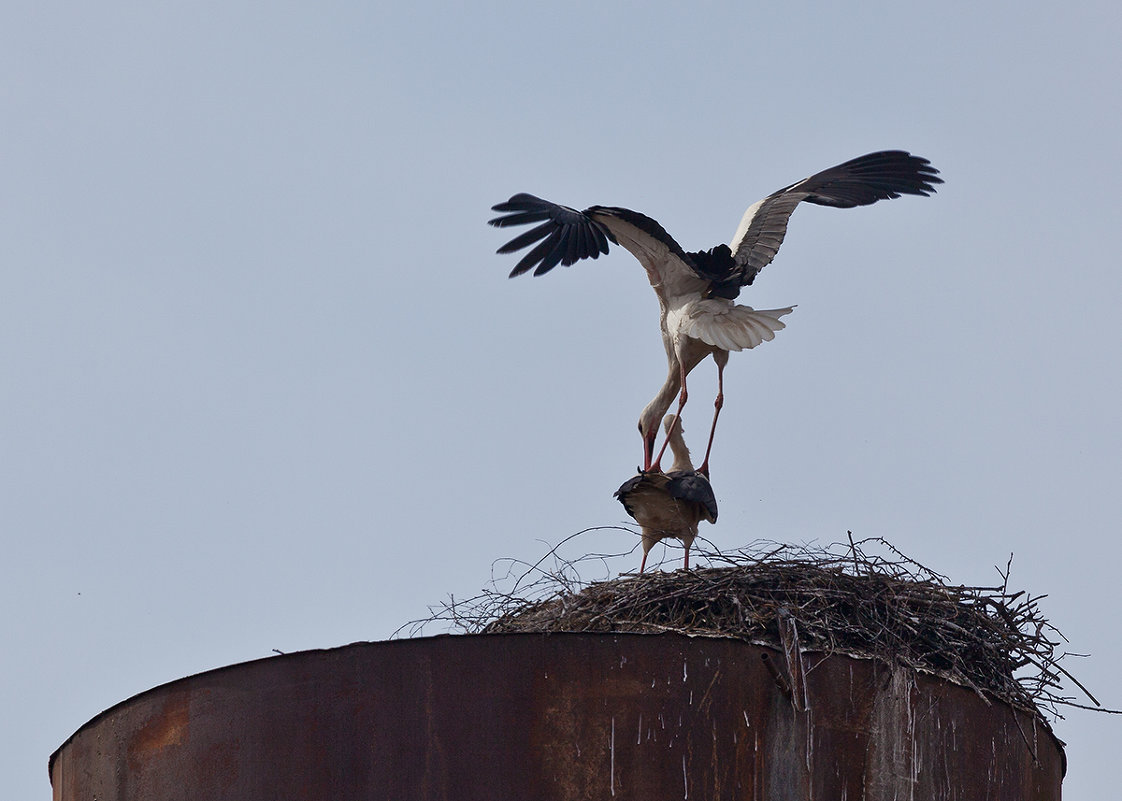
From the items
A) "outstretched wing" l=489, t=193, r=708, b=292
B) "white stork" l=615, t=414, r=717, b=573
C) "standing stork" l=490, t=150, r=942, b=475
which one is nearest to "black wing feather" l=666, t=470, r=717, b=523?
"white stork" l=615, t=414, r=717, b=573

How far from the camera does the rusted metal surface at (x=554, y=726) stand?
326 inches

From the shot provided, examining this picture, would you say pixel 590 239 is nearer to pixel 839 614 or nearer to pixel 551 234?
pixel 551 234

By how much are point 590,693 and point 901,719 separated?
158cm

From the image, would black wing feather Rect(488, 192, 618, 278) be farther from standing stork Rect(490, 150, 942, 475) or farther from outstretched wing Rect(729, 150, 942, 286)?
outstretched wing Rect(729, 150, 942, 286)

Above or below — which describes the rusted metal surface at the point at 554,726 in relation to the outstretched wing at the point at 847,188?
below

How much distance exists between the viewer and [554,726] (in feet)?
27.3

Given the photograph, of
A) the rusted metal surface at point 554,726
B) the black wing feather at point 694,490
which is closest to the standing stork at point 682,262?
the black wing feather at point 694,490

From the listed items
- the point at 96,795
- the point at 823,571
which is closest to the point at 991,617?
the point at 823,571

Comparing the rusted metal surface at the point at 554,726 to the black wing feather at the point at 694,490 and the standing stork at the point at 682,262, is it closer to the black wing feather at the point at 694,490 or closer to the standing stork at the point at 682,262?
the black wing feather at the point at 694,490

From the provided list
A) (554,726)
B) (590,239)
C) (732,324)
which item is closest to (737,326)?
(732,324)

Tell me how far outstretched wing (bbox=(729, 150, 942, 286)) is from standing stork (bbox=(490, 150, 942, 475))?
11 mm

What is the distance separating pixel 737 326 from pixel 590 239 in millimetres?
1365

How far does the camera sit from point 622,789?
8242 mm

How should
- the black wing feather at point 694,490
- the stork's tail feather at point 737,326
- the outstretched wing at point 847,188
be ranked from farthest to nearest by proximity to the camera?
the outstretched wing at point 847,188 < the stork's tail feather at point 737,326 < the black wing feather at point 694,490
